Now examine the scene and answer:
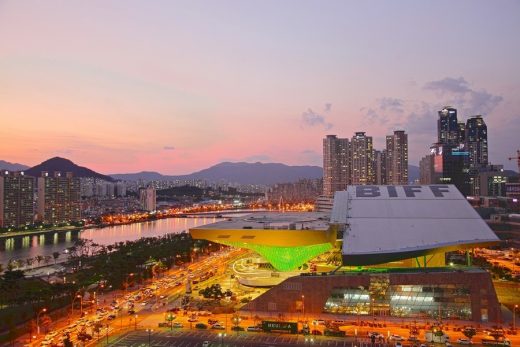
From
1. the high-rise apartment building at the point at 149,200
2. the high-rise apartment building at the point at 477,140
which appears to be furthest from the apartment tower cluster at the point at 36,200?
the high-rise apartment building at the point at 477,140

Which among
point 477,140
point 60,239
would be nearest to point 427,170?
point 477,140

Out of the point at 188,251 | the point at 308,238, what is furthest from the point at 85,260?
the point at 308,238

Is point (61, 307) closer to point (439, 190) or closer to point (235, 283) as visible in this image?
point (235, 283)

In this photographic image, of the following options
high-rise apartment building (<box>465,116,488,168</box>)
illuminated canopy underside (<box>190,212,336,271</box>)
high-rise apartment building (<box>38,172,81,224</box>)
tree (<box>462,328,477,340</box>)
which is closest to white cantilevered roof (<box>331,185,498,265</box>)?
illuminated canopy underside (<box>190,212,336,271</box>)

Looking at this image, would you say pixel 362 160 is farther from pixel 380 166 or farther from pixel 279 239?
pixel 279 239

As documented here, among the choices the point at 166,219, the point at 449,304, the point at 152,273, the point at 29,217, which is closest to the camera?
the point at 449,304

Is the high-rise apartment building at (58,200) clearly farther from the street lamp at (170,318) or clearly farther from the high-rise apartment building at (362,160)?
the street lamp at (170,318)
